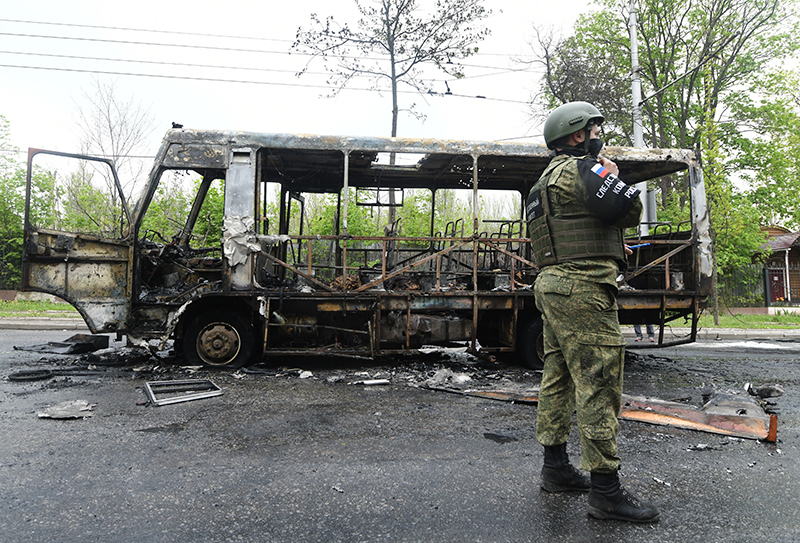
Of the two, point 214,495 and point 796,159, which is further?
point 796,159

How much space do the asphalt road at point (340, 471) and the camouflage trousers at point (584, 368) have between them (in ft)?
1.14

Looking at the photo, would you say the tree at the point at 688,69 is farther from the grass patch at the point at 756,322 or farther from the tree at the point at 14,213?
the tree at the point at 14,213

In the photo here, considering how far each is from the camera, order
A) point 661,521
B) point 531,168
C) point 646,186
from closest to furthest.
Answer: point 661,521
point 531,168
point 646,186

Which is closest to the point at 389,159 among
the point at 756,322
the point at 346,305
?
the point at 346,305

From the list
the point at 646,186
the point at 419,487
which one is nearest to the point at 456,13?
the point at 646,186

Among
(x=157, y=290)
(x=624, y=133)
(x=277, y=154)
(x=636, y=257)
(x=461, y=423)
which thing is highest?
(x=624, y=133)

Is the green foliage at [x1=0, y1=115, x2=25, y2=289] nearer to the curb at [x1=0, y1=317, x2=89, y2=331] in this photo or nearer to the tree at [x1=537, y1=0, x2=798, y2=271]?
the curb at [x1=0, y1=317, x2=89, y2=331]


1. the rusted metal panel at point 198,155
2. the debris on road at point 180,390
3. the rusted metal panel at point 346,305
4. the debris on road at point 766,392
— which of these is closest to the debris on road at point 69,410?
the debris on road at point 180,390

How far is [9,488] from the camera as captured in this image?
8.43 feet

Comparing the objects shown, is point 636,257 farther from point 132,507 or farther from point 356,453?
point 132,507

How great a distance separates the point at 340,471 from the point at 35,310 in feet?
51.4

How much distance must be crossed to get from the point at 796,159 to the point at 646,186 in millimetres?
15673

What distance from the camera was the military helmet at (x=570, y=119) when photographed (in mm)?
2723

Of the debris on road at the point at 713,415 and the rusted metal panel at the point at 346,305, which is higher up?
the rusted metal panel at the point at 346,305
